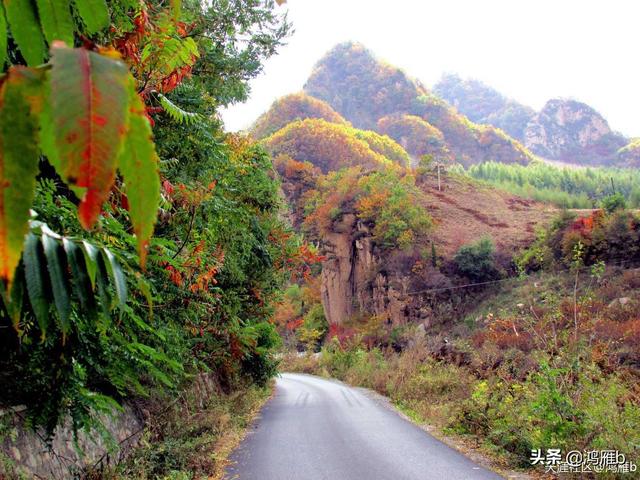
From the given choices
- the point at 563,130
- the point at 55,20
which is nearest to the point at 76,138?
the point at 55,20

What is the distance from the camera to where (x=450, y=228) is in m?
36.0

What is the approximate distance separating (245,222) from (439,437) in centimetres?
523

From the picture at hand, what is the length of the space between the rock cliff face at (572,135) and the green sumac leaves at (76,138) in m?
118

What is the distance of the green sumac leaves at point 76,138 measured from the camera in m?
0.35

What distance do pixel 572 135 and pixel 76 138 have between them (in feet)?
422

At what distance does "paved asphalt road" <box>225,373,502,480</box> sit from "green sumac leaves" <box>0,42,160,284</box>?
21.6 feet

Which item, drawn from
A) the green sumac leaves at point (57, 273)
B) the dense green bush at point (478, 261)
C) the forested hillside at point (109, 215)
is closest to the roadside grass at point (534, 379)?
the dense green bush at point (478, 261)

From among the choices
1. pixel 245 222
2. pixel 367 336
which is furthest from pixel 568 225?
pixel 245 222

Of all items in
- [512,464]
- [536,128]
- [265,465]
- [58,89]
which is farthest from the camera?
[536,128]

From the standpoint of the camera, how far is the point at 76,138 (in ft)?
1.16

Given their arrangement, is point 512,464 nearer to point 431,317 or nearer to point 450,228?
point 431,317

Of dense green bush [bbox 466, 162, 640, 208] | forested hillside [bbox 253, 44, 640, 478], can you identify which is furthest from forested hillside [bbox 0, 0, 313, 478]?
dense green bush [bbox 466, 162, 640, 208]

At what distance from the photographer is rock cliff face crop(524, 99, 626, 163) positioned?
352 ft

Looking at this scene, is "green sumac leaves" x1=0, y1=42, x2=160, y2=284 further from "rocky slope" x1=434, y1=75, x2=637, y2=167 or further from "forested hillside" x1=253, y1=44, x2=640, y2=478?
"rocky slope" x1=434, y1=75, x2=637, y2=167
